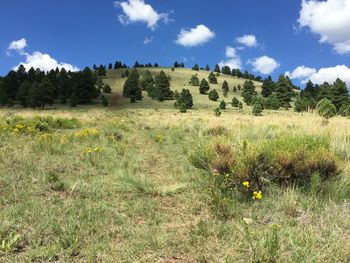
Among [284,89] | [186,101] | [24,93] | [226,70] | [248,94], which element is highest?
[226,70]

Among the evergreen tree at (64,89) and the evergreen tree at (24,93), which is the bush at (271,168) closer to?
the evergreen tree at (24,93)

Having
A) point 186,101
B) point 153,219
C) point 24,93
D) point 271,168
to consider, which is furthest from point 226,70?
point 153,219

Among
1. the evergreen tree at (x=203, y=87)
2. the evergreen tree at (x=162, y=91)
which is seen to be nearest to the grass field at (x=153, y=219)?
the evergreen tree at (x=162, y=91)

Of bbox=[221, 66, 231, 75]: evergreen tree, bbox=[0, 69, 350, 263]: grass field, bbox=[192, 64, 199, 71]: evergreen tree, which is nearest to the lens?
bbox=[0, 69, 350, 263]: grass field

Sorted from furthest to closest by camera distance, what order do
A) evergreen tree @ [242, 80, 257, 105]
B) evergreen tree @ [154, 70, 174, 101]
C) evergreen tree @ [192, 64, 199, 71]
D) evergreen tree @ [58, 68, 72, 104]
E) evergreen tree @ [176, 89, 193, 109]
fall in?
evergreen tree @ [192, 64, 199, 71]
evergreen tree @ [242, 80, 257, 105]
evergreen tree @ [154, 70, 174, 101]
evergreen tree @ [58, 68, 72, 104]
evergreen tree @ [176, 89, 193, 109]

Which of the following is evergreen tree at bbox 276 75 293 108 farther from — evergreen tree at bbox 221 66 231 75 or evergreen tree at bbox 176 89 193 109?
evergreen tree at bbox 221 66 231 75

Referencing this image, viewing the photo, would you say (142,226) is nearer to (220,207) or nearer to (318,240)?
(220,207)

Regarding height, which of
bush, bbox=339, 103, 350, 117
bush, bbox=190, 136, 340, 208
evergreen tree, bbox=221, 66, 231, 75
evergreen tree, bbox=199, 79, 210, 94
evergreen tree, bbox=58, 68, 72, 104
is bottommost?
bush, bbox=190, 136, 340, 208

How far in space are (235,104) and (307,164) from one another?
5636 cm

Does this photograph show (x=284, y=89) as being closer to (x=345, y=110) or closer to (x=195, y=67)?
(x=345, y=110)

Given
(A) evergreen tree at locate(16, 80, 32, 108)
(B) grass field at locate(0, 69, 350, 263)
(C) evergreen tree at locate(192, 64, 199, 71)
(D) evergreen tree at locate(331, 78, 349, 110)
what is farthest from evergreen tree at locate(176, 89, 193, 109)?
(C) evergreen tree at locate(192, 64, 199, 71)

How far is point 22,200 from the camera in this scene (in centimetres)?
413

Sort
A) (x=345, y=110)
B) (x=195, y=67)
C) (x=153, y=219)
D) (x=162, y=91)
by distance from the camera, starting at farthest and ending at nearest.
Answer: (x=195, y=67), (x=162, y=91), (x=345, y=110), (x=153, y=219)

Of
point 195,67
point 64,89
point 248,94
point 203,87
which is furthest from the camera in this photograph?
point 195,67
